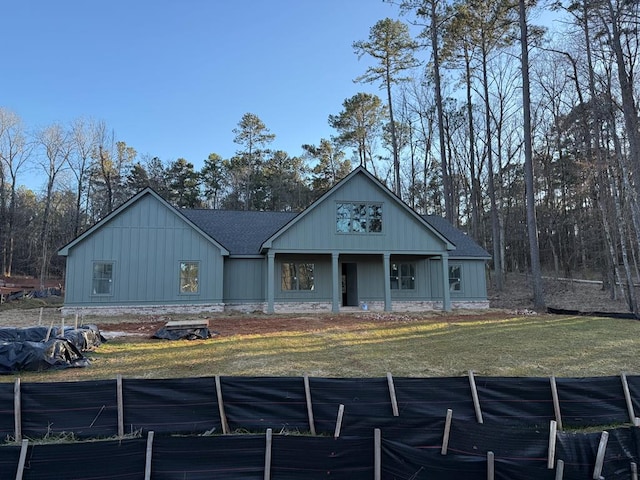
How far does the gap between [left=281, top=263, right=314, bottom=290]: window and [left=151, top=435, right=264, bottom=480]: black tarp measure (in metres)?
13.9

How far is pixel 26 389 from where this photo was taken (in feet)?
15.2

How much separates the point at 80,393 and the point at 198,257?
1190cm

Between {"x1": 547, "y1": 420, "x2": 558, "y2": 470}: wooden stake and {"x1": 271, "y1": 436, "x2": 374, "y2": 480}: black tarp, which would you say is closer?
{"x1": 271, "y1": 436, "x2": 374, "y2": 480}: black tarp

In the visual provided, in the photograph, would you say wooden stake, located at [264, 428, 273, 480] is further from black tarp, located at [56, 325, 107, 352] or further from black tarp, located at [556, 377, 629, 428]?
black tarp, located at [56, 325, 107, 352]

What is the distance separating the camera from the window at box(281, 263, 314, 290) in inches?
689

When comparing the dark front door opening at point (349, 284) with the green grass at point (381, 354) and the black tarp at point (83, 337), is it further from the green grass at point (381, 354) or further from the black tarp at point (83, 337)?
the black tarp at point (83, 337)

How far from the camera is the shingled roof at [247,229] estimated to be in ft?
59.0

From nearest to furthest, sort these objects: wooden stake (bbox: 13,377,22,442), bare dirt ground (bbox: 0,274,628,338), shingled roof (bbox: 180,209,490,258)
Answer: wooden stake (bbox: 13,377,22,442) < bare dirt ground (bbox: 0,274,628,338) < shingled roof (bbox: 180,209,490,258)

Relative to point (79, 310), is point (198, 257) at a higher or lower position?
higher

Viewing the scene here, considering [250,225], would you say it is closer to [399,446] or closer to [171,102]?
[171,102]

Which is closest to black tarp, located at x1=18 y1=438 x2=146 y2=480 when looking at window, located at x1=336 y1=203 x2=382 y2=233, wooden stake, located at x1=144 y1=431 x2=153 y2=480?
wooden stake, located at x1=144 y1=431 x2=153 y2=480

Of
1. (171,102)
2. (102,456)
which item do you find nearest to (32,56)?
(171,102)

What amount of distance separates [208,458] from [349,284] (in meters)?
15.8

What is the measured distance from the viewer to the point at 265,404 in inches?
193
